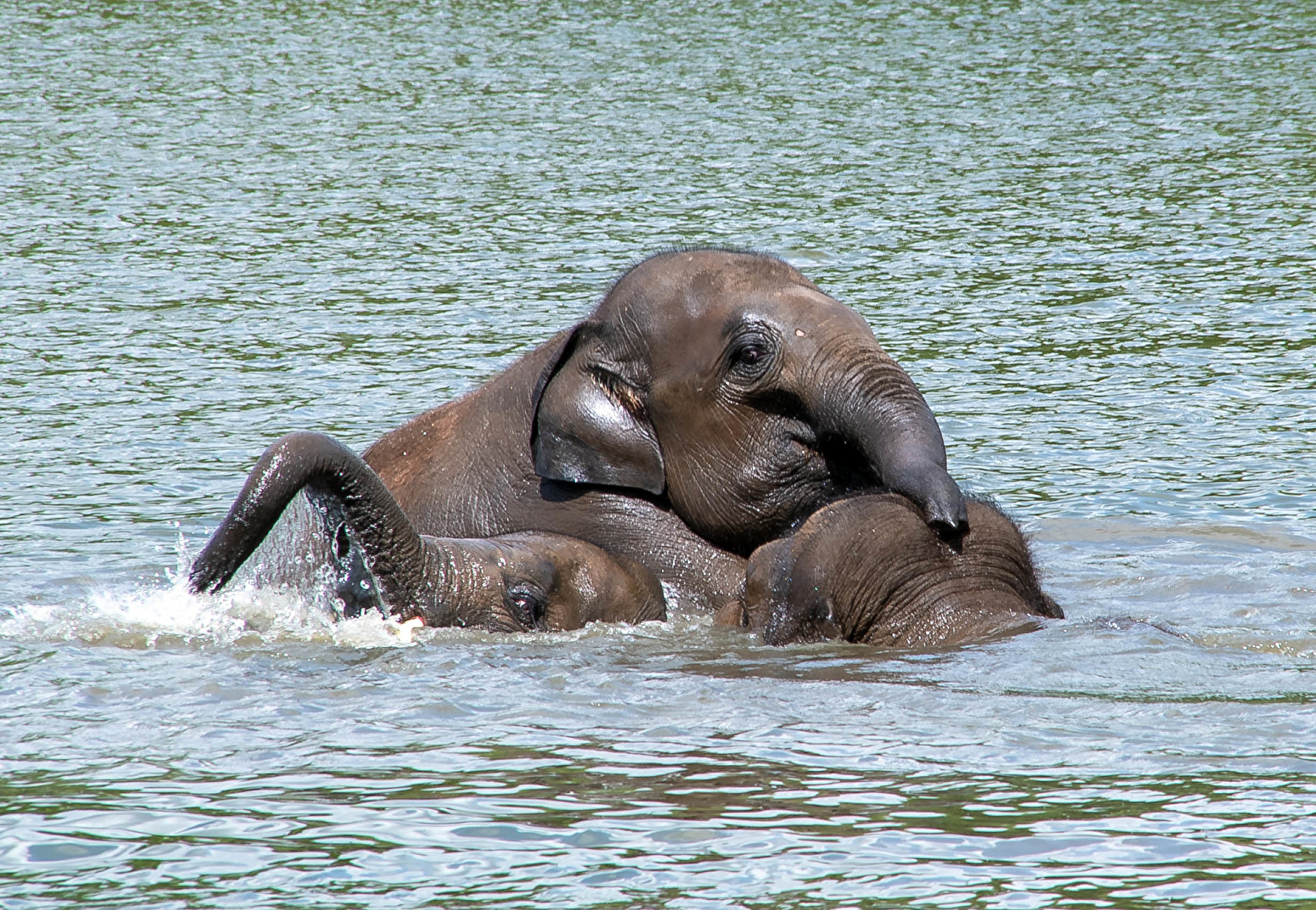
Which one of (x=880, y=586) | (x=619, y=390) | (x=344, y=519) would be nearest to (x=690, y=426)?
(x=619, y=390)

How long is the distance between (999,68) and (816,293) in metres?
22.2

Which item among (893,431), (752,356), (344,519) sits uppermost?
(752,356)

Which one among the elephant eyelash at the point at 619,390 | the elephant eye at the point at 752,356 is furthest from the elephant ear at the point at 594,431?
the elephant eye at the point at 752,356

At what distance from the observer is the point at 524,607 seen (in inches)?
352

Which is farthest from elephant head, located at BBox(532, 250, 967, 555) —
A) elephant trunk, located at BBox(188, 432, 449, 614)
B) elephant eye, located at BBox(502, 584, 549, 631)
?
elephant trunk, located at BBox(188, 432, 449, 614)

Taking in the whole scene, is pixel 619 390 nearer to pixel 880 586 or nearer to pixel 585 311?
pixel 880 586

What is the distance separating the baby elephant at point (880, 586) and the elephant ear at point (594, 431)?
1.07 m

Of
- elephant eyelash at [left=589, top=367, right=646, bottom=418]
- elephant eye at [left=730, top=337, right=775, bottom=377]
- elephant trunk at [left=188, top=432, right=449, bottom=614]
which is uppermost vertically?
elephant eye at [left=730, top=337, right=775, bottom=377]

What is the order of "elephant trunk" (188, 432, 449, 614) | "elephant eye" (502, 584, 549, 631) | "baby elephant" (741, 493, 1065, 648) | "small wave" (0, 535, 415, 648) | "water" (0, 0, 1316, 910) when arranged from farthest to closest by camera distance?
"elephant eye" (502, 584, 549, 631) < "small wave" (0, 535, 415, 648) < "baby elephant" (741, 493, 1065, 648) < "elephant trunk" (188, 432, 449, 614) < "water" (0, 0, 1316, 910)

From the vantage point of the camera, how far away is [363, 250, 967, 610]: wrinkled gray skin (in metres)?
9.36

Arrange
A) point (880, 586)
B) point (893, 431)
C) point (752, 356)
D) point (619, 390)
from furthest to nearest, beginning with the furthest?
point (619, 390), point (752, 356), point (893, 431), point (880, 586)

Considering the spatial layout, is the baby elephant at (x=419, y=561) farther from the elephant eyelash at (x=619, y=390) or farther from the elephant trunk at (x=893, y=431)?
the elephant trunk at (x=893, y=431)

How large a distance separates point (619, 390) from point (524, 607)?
48.3 inches

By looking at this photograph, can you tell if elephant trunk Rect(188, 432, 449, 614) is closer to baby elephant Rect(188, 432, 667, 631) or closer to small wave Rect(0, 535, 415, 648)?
baby elephant Rect(188, 432, 667, 631)
